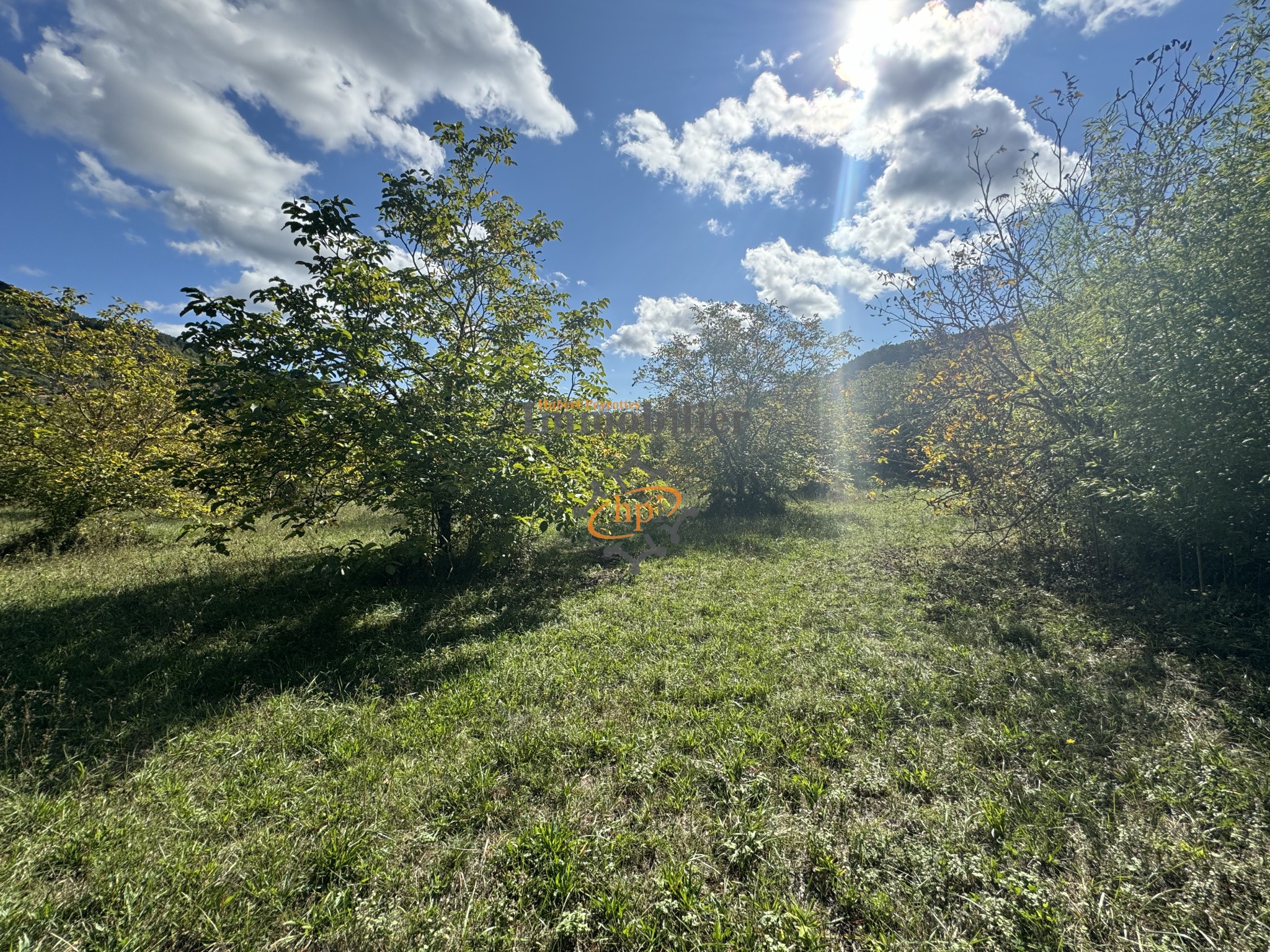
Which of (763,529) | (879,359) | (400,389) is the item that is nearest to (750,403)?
(763,529)

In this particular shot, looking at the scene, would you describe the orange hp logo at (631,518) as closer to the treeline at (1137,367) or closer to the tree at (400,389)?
the tree at (400,389)

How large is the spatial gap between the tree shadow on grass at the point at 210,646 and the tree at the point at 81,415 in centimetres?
369

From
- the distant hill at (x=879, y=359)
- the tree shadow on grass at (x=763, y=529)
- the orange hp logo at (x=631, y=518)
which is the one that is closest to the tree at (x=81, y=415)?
the orange hp logo at (x=631, y=518)

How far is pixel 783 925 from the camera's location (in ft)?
7.82

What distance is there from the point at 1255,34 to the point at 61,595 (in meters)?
19.8

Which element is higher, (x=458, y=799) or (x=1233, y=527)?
(x=1233, y=527)

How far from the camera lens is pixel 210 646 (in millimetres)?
5570

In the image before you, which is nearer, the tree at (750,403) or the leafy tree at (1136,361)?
the leafy tree at (1136,361)

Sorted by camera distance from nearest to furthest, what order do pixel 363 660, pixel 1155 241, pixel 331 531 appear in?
1. pixel 363 660
2. pixel 1155 241
3. pixel 331 531

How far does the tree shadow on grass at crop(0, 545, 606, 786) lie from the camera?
3877mm

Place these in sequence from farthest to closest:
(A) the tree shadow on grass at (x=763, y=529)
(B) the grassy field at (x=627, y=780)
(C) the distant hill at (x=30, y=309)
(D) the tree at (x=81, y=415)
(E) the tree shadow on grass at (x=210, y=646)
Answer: (A) the tree shadow on grass at (x=763, y=529)
(C) the distant hill at (x=30, y=309)
(D) the tree at (x=81, y=415)
(E) the tree shadow on grass at (x=210, y=646)
(B) the grassy field at (x=627, y=780)

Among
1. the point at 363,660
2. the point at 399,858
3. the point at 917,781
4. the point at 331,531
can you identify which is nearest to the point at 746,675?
the point at 917,781

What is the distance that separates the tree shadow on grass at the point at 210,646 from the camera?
3877 mm

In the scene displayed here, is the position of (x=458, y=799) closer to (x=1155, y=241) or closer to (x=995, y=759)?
(x=995, y=759)
